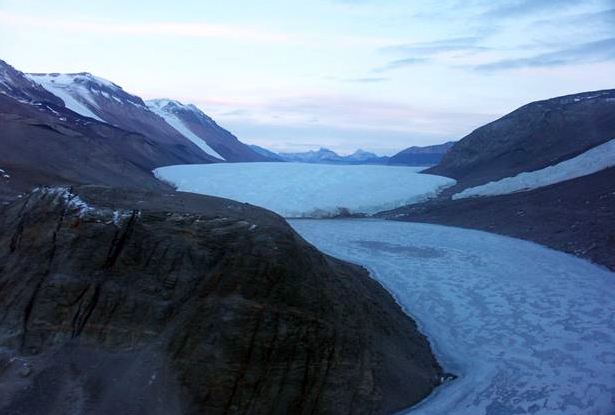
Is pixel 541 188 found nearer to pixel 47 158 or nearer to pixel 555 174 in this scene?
pixel 555 174

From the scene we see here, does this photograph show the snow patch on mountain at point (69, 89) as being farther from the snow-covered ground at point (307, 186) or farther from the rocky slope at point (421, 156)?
the rocky slope at point (421, 156)

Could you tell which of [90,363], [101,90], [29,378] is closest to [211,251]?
[90,363]

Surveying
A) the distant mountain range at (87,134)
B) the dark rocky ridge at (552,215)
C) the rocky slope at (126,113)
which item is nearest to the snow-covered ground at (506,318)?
the dark rocky ridge at (552,215)

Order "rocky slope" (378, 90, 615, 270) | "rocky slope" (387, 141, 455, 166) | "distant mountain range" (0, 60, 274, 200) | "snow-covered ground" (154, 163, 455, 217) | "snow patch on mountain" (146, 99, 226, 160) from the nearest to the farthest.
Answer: "rocky slope" (378, 90, 615, 270) → "distant mountain range" (0, 60, 274, 200) → "snow-covered ground" (154, 163, 455, 217) → "snow patch on mountain" (146, 99, 226, 160) → "rocky slope" (387, 141, 455, 166)

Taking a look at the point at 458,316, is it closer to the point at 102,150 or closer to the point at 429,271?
the point at 429,271

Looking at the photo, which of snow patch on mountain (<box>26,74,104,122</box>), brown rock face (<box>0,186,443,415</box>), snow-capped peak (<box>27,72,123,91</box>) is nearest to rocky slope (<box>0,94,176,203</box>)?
brown rock face (<box>0,186,443,415</box>)

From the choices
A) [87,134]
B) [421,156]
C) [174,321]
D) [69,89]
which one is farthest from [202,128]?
[174,321]

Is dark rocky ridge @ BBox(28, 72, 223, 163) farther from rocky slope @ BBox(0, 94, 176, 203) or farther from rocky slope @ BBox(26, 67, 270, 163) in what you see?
rocky slope @ BBox(0, 94, 176, 203)
